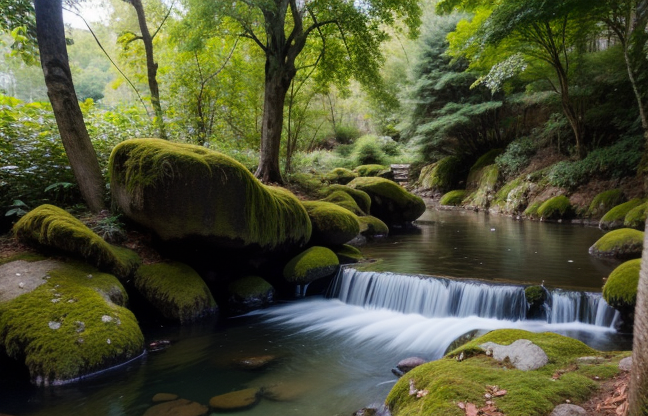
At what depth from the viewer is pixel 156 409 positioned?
4.04 m

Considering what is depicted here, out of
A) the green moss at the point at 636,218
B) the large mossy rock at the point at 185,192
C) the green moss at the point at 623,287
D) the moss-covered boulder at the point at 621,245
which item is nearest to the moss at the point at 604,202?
the green moss at the point at 636,218

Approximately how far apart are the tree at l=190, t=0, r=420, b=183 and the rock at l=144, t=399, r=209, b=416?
28.2ft

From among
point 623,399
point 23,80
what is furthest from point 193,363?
point 23,80

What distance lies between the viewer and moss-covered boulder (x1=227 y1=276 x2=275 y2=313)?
7.35 m

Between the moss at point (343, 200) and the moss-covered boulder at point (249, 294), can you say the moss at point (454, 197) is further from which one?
the moss-covered boulder at point (249, 294)

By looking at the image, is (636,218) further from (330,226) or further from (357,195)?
(330,226)

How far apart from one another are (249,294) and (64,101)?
469 centimetres

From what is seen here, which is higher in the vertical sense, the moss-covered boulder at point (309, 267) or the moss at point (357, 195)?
the moss at point (357, 195)

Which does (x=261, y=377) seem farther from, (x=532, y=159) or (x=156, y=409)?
(x=532, y=159)

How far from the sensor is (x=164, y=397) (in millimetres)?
4277

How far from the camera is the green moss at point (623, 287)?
17.6ft

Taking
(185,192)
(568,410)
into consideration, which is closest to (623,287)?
(568,410)

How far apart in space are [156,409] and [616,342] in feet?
19.1

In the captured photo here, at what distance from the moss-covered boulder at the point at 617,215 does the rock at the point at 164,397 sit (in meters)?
13.3
